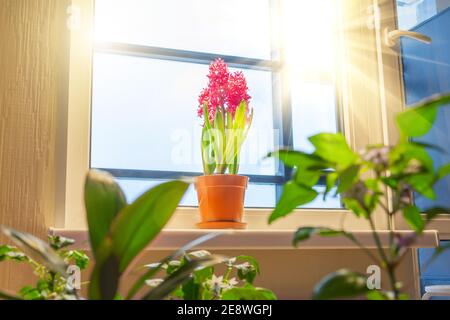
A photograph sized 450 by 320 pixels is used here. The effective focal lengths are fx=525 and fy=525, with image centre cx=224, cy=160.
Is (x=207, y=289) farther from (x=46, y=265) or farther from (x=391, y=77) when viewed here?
(x=391, y=77)

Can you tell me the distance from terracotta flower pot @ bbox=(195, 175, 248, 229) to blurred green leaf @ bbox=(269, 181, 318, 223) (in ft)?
3.22

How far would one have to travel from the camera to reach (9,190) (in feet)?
4.59

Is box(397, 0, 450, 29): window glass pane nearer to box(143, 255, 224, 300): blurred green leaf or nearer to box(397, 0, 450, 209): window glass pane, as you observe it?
box(397, 0, 450, 209): window glass pane

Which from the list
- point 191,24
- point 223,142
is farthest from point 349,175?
point 191,24

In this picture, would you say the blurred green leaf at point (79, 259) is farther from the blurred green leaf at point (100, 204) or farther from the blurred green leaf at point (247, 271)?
the blurred green leaf at point (100, 204)

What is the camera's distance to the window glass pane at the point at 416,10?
6.66ft

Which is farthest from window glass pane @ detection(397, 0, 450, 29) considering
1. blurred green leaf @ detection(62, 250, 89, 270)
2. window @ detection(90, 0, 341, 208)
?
blurred green leaf @ detection(62, 250, 89, 270)

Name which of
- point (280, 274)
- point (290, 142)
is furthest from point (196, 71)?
point (280, 274)

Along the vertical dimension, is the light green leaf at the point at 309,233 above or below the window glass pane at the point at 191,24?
below

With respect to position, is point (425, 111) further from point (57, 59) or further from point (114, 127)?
point (114, 127)

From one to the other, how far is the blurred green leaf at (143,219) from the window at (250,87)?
1136 millimetres

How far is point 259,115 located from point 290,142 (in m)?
0.15

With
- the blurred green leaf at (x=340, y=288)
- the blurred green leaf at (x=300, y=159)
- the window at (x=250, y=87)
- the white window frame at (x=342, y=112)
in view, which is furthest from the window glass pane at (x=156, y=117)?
the blurred green leaf at (x=340, y=288)

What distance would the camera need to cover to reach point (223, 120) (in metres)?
1.62
